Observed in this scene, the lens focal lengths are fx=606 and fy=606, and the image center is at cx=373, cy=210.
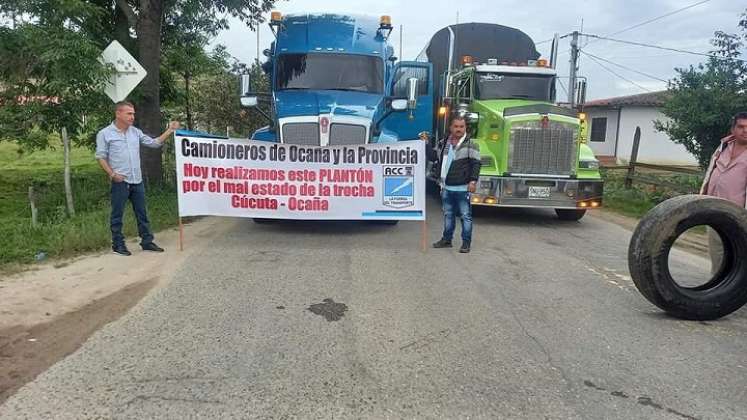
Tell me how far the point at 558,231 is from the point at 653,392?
651 centimetres

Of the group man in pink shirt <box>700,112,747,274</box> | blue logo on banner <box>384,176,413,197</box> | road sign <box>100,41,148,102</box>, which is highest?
road sign <box>100,41,148,102</box>

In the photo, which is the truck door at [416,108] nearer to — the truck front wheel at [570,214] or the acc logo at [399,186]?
the truck front wheel at [570,214]

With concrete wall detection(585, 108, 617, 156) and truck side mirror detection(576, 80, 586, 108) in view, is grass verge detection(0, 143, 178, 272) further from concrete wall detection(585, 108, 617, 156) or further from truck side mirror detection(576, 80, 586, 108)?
concrete wall detection(585, 108, 617, 156)

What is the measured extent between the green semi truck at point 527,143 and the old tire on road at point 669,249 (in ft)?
15.9

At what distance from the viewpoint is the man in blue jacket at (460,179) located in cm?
794

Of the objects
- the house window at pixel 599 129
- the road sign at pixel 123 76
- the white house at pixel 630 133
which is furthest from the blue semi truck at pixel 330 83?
the house window at pixel 599 129

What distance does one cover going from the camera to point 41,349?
440 centimetres

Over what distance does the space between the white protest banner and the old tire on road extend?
11.2ft

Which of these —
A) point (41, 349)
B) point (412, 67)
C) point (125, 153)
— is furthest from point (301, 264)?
point (412, 67)

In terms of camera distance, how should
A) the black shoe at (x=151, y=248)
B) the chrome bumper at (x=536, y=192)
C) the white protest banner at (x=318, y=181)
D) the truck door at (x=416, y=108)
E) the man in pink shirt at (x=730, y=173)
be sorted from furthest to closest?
the truck door at (x=416, y=108)
the chrome bumper at (x=536, y=192)
the white protest banner at (x=318, y=181)
the black shoe at (x=151, y=248)
the man in pink shirt at (x=730, y=173)

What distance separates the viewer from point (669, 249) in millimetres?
5133

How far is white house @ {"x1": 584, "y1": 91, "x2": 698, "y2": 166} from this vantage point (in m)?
30.9

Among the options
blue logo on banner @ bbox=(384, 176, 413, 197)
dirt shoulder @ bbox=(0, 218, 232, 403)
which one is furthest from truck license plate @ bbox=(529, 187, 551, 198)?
dirt shoulder @ bbox=(0, 218, 232, 403)

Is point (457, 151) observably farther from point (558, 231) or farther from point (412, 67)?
point (412, 67)
